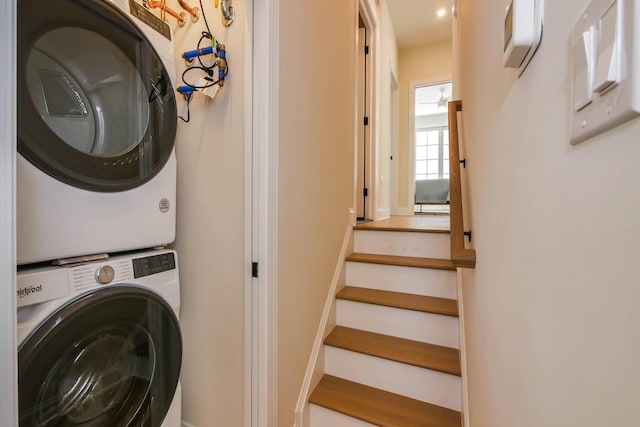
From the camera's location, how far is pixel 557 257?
426mm

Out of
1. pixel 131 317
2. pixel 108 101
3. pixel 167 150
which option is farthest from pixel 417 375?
pixel 108 101

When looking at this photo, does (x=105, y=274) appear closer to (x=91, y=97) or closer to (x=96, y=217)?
(x=96, y=217)

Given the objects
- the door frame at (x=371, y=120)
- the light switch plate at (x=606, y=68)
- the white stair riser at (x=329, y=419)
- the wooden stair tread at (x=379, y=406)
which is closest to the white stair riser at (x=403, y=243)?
the door frame at (x=371, y=120)

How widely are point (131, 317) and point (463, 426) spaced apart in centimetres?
149

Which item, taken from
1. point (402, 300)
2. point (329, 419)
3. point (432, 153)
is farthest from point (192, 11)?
point (432, 153)

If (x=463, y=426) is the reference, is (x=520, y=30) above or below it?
above

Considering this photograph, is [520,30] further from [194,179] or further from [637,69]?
[194,179]

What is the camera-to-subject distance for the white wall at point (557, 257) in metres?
0.28

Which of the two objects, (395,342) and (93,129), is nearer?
(93,129)

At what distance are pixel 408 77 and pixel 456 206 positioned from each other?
453cm

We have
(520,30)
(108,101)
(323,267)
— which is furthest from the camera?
(323,267)

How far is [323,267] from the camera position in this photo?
182cm

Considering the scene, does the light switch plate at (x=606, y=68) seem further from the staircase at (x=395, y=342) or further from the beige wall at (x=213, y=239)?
the staircase at (x=395, y=342)

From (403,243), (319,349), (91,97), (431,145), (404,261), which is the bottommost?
(319,349)
